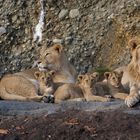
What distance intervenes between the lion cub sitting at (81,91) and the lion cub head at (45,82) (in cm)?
17

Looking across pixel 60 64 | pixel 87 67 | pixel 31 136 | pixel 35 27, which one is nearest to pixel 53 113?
pixel 31 136

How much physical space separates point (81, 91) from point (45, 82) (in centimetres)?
66

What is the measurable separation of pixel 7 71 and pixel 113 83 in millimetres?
5413

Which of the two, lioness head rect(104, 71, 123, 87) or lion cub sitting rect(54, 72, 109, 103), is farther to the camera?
lioness head rect(104, 71, 123, 87)

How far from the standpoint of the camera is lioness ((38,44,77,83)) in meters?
13.7

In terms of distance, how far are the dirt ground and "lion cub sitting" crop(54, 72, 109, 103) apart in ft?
6.86

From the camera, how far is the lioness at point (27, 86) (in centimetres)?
1245

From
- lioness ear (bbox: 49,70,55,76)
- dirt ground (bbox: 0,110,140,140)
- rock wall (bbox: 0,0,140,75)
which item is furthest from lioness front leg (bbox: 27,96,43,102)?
rock wall (bbox: 0,0,140,75)

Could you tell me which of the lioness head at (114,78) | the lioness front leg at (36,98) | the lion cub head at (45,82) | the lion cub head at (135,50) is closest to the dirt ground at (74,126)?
the lion cub head at (135,50)

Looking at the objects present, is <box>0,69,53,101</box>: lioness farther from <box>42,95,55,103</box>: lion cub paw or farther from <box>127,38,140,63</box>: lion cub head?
<box>127,38,140,63</box>: lion cub head

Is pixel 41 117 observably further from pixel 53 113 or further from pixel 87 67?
pixel 87 67

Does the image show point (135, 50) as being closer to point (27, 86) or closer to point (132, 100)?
point (132, 100)

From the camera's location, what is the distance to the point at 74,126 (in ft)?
30.6

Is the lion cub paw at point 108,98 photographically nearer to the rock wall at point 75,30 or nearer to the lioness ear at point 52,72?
the lioness ear at point 52,72
